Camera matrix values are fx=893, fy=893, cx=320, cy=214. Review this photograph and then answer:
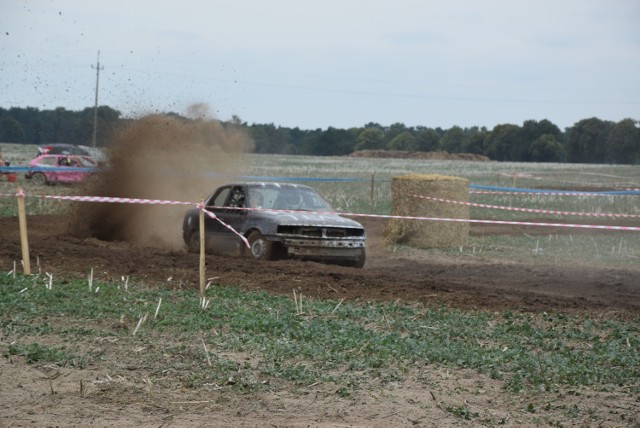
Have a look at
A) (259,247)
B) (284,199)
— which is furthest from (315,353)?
(284,199)

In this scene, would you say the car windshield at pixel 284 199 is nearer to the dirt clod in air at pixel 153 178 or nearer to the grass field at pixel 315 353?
the dirt clod in air at pixel 153 178

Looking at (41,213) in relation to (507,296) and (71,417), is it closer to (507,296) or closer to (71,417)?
(507,296)

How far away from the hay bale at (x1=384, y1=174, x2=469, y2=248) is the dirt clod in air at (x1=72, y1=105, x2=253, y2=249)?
192 inches

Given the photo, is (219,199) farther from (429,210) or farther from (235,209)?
(429,210)

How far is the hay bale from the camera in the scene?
19.4 metres

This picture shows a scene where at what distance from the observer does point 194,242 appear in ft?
54.3

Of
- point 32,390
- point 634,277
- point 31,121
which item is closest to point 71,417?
point 32,390

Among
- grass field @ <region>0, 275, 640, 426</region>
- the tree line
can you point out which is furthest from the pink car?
the tree line

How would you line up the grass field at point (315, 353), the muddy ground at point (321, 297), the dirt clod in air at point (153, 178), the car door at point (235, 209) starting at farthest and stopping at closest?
1. the dirt clod in air at point (153, 178)
2. the car door at point (235, 209)
3. the grass field at point (315, 353)
4. the muddy ground at point (321, 297)

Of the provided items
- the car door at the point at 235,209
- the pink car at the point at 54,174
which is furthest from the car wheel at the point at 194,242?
the pink car at the point at 54,174

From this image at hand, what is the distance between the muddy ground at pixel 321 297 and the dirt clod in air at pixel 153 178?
919mm

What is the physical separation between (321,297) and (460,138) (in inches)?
3983

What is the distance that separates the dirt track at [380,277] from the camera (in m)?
11.5

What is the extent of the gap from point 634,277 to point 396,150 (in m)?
91.3
